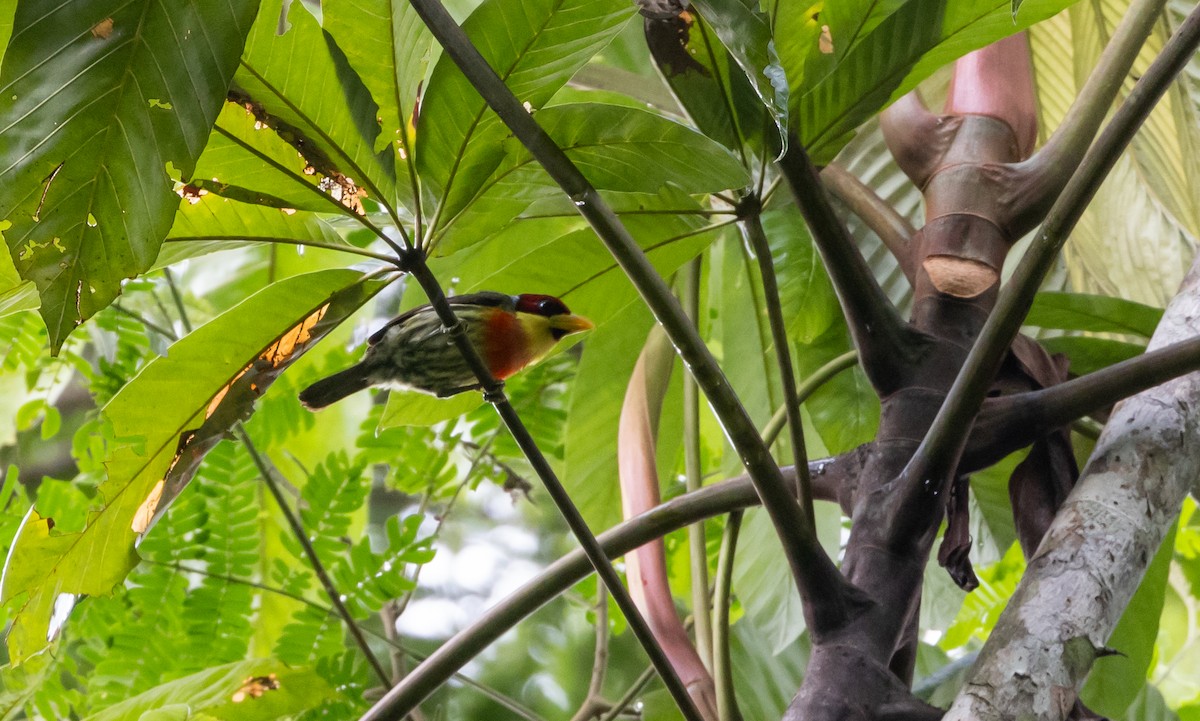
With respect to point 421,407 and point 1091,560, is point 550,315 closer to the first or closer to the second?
point 421,407

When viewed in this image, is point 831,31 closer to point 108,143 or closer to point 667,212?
point 667,212

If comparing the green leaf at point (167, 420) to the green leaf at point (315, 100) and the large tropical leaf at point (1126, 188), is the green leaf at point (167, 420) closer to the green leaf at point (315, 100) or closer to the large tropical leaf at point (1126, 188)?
the green leaf at point (315, 100)

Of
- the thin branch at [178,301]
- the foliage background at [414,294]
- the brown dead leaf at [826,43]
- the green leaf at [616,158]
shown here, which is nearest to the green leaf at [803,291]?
the foliage background at [414,294]

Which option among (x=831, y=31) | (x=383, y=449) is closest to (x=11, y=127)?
(x=831, y=31)

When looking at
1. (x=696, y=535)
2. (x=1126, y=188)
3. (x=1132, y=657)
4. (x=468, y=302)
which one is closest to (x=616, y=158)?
(x=468, y=302)

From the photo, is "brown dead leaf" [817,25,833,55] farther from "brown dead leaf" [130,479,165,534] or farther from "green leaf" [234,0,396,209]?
"brown dead leaf" [130,479,165,534]

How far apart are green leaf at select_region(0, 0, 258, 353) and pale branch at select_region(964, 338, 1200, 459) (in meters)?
0.89

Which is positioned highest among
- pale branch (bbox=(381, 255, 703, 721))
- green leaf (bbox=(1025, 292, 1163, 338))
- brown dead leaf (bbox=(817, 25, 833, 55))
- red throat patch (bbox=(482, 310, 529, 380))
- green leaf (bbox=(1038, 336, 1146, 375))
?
brown dead leaf (bbox=(817, 25, 833, 55))

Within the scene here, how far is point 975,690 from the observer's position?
96cm

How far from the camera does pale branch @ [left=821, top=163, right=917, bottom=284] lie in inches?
58.2

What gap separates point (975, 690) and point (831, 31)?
0.78 metres

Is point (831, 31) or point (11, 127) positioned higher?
point (831, 31)

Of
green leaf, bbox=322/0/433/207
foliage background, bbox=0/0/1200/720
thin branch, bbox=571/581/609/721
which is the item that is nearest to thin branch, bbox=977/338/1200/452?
foliage background, bbox=0/0/1200/720

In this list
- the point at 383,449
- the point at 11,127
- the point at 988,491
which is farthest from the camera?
the point at 383,449
